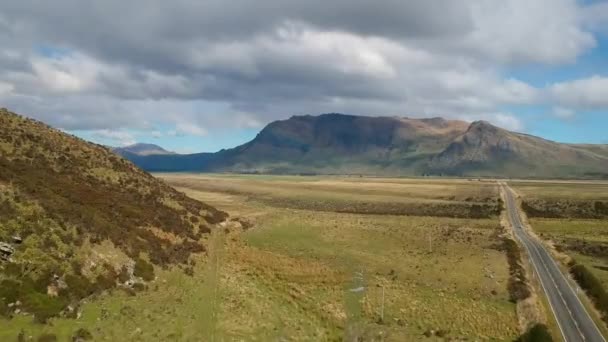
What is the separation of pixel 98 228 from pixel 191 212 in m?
26.7

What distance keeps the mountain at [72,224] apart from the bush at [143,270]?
0.26ft

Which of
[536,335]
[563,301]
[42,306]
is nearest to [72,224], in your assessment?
[42,306]

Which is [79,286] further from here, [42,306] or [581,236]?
[581,236]

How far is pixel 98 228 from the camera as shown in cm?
4103

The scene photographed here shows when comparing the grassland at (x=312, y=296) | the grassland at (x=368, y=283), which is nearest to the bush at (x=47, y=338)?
the grassland at (x=312, y=296)

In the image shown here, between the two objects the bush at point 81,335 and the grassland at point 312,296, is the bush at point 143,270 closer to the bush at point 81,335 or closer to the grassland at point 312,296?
the grassland at point 312,296

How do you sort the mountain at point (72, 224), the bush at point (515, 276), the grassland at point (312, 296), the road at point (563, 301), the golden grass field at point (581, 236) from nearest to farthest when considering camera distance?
the mountain at point (72, 224) → the grassland at point (312, 296) → the road at point (563, 301) → the bush at point (515, 276) → the golden grass field at point (581, 236)

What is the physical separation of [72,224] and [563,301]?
162 ft

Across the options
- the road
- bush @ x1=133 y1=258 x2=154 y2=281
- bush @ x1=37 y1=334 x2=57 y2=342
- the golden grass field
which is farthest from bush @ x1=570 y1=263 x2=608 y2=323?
bush @ x1=37 y1=334 x2=57 y2=342

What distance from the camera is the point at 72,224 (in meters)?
38.7

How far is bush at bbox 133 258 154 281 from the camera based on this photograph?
124ft

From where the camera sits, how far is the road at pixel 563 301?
1615 inches

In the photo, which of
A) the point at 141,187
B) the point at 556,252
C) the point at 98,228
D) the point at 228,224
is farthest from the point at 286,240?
the point at 556,252

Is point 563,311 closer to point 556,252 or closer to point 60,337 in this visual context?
point 556,252
